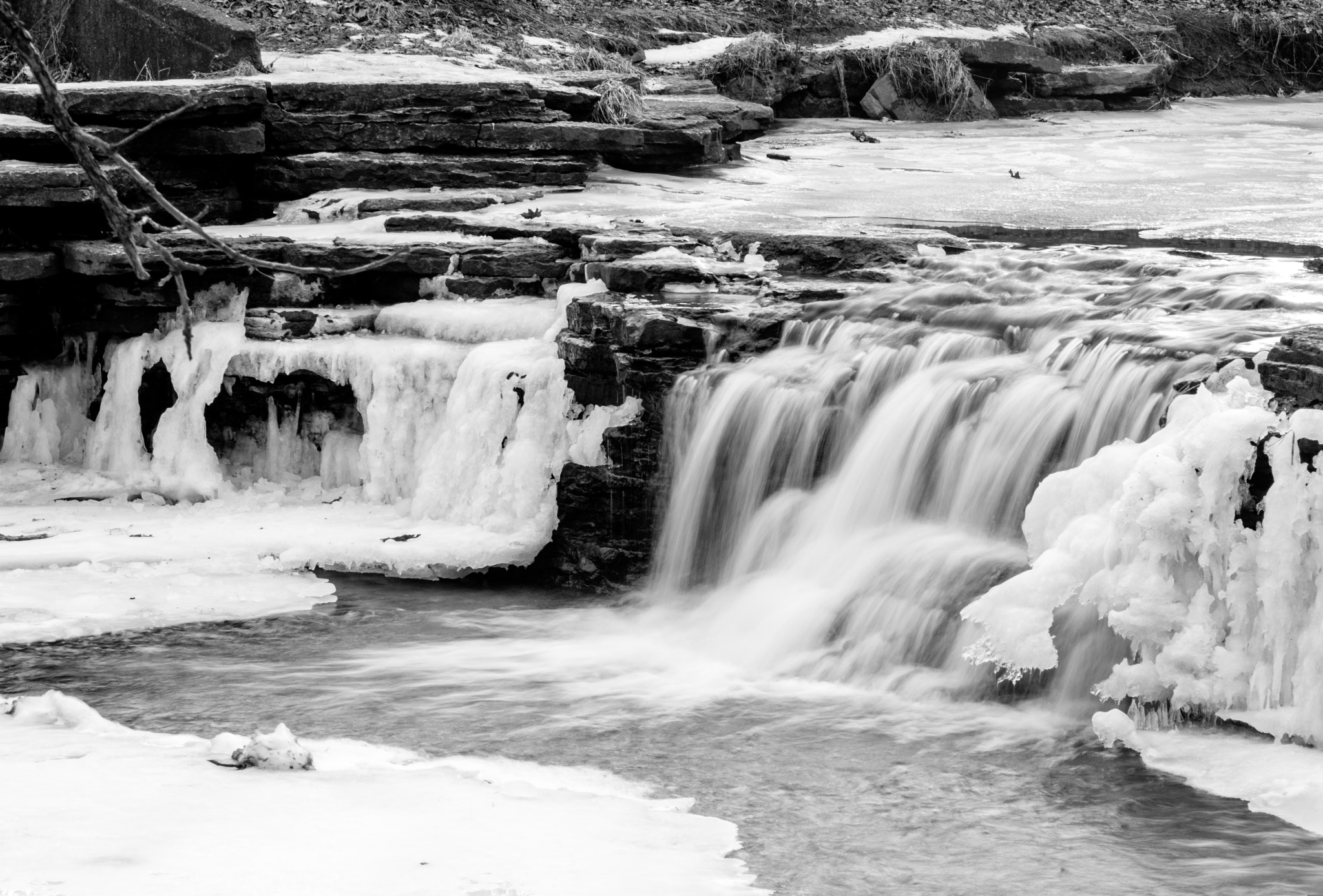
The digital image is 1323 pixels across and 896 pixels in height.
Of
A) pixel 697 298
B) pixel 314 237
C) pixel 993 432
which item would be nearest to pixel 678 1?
pixel 314 237

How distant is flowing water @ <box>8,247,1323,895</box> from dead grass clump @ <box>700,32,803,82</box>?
8.46m

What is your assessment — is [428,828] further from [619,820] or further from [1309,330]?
[1309,330]

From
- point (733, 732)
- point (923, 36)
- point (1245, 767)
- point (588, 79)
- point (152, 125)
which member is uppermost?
point (923, 36)

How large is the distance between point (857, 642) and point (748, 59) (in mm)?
10994

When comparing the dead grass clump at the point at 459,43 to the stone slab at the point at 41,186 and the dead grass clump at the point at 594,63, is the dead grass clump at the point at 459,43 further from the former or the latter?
the stone slab at the point at 41,186

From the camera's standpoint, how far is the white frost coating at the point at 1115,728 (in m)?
4.88

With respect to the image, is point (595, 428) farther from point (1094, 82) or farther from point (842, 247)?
point (1094, 82)

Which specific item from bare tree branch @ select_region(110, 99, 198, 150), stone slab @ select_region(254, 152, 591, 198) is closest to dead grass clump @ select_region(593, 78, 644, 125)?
stone slab @ select_region(254, 152, 591, 198)

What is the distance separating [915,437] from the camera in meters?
6.53

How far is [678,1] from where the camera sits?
1783 centimetres

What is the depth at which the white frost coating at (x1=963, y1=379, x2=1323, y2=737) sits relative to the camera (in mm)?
4730

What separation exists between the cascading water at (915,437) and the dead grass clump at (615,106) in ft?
15.9

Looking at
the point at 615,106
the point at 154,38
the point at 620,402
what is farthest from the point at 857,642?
the point at 154,38

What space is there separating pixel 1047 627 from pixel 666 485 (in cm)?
262
